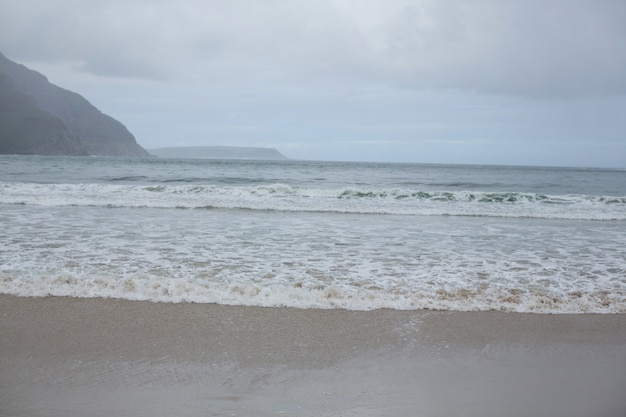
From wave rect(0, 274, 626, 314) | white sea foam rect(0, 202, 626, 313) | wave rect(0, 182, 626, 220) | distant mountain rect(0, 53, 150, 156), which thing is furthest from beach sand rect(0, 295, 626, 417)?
distant mountain rect(0, 53, 150, 156)

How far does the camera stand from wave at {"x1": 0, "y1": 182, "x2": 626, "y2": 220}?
53.4 ft

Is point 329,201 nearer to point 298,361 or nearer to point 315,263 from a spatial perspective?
point 315,263

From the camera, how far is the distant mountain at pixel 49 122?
103181mm

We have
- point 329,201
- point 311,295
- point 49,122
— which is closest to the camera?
point 311,295

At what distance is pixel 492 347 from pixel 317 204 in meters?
13.5

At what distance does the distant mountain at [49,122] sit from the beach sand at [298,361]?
113 metres

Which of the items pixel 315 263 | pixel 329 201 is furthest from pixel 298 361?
pixel 329 201

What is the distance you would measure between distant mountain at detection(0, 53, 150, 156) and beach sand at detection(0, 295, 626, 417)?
11274cm

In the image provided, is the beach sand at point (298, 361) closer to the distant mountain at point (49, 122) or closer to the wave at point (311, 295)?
the wave at point (311, 295)

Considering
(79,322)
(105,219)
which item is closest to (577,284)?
(79,322)

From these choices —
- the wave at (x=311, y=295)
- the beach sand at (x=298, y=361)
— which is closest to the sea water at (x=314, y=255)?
the wave at (x=311, y=295)

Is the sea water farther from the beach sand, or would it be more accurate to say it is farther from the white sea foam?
the beach sand

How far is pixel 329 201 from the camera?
1909 cm

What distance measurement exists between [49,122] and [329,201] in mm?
113712
